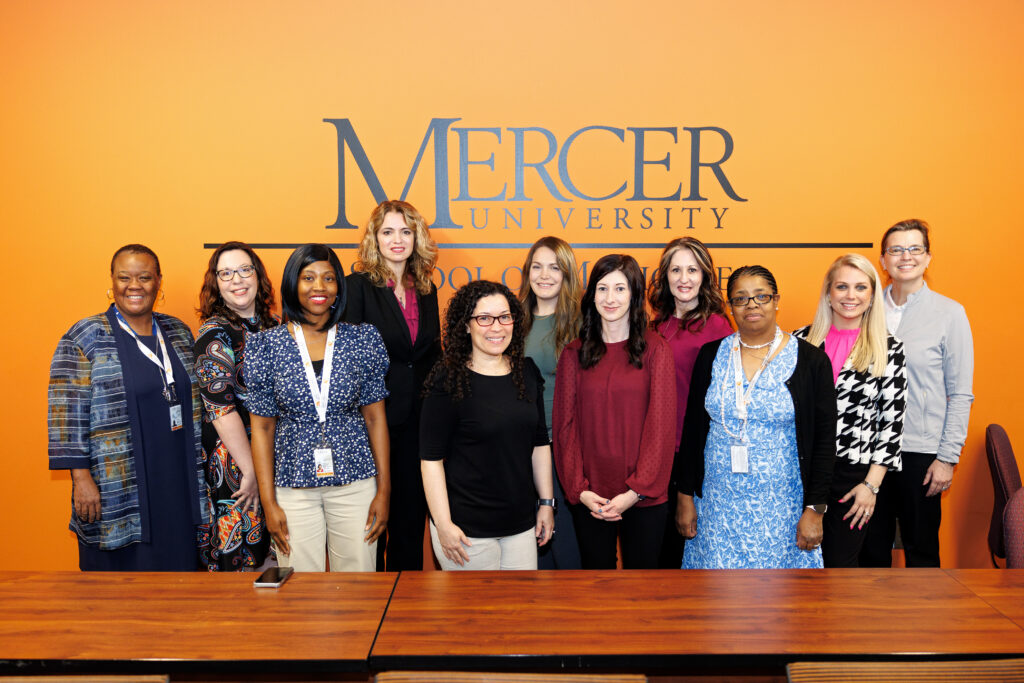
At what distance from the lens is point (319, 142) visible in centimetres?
350

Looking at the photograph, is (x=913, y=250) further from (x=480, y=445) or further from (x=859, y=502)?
(x=480, y=445)

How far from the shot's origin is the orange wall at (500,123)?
136 inches

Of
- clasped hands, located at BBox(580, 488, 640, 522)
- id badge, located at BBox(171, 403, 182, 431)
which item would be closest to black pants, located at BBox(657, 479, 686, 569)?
clasped hands, located at BBox(580, 488, 640, 522)

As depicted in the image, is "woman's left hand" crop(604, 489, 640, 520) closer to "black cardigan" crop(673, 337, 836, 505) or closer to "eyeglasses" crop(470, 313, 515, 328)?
"black cardigan" crop(673, 337, 836, 505)

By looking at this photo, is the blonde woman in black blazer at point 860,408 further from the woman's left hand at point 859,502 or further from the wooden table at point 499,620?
the wooden table at point 499,620

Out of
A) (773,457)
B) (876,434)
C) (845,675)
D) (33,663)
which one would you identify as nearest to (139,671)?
(33,663)

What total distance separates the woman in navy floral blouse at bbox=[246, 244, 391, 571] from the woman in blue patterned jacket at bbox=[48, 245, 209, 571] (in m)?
0.64

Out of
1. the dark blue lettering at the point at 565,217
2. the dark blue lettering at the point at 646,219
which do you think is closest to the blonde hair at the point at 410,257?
the dark blue lettering at the point at 565,217

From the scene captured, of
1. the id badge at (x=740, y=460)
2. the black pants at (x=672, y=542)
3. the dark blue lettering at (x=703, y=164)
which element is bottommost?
the black pants at (x=672, y=542)

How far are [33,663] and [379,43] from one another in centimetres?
310

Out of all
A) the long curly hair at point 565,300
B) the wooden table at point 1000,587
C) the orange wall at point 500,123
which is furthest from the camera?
the orange wall at point 500,123

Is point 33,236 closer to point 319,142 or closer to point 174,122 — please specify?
point 174,122

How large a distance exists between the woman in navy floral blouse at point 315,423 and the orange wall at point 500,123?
1.28m

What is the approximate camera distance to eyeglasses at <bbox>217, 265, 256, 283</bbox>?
278 centimetres
